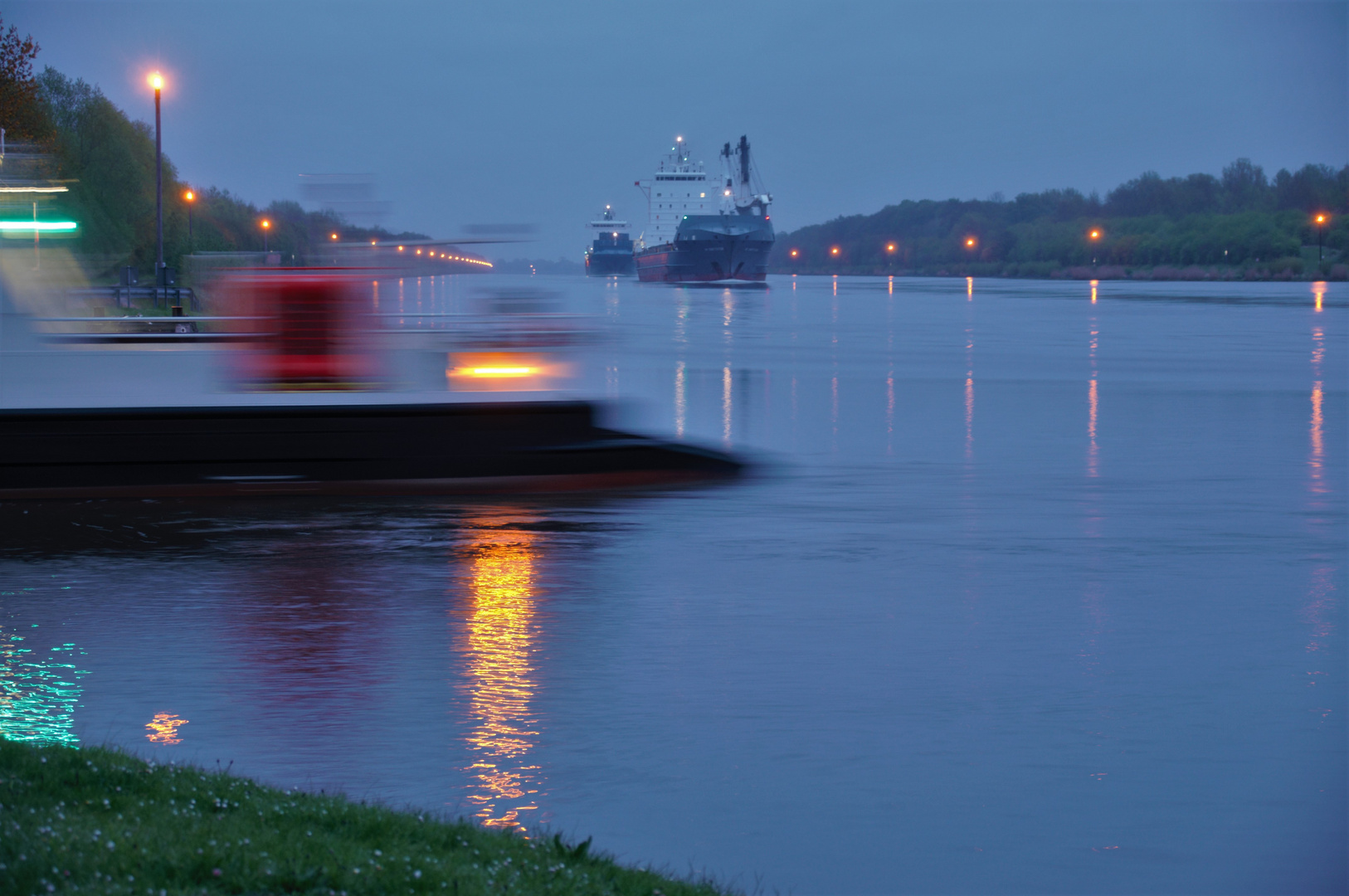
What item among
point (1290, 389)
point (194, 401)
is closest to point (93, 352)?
point (194, 401)

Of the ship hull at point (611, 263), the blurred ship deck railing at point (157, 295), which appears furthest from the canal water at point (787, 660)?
the ship hull at point (611, 263)

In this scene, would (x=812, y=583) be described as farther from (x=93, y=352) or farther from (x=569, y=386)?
(x=93, y=352)

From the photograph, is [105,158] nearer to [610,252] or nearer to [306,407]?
[306,407]

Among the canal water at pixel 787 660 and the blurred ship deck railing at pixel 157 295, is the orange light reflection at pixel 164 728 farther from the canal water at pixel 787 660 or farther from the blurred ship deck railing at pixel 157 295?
the blurred ship deck railing at pixel 157 295

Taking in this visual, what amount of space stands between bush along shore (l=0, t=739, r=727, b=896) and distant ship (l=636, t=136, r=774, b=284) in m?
104

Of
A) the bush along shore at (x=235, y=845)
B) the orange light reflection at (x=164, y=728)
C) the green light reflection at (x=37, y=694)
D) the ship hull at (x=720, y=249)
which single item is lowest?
the orange light reflection at (x=164, y=728)

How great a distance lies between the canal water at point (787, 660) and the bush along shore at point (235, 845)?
1.74 feet

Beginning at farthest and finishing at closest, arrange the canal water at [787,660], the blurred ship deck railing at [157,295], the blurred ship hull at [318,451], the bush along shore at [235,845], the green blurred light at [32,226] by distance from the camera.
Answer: the blurred ship deck railing at [157,295] → the green blurred light at [32,226] → the blurred ship hull at [318,451] → the canal water at [787,660] → the bush along shore at [235,845]

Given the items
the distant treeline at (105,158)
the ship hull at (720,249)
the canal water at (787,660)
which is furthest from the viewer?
the ship hull at (720,249)

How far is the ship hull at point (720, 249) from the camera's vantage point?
353 feet

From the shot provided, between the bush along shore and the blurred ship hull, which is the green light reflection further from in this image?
the blurred ship hull

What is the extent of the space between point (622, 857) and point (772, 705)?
1.86 meters

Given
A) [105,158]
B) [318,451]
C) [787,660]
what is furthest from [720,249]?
[787,660]

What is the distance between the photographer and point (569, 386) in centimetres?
1358
